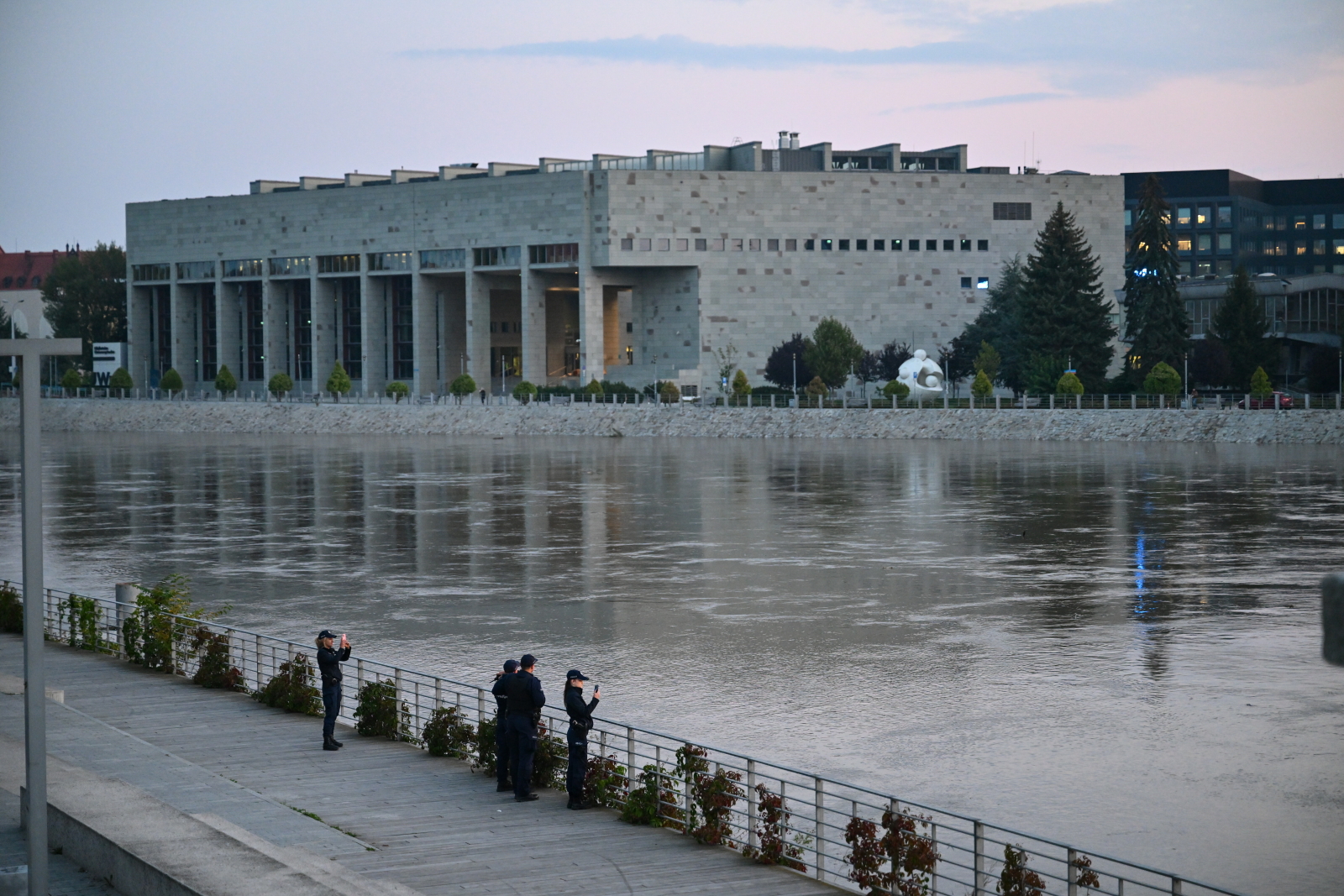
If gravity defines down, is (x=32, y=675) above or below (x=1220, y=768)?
above

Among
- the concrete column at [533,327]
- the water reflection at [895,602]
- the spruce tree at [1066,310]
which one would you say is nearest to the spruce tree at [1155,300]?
the spruce tree at [1066,310]

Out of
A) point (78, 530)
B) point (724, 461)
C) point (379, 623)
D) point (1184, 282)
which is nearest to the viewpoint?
point (379, 623)

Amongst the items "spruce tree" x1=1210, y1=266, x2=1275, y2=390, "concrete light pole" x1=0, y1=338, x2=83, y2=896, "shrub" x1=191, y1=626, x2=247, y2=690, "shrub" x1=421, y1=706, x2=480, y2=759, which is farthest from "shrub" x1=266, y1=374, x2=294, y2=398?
"concrete light pole" x1=0, y1=338, x2=83, y2=896

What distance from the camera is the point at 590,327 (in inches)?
4599

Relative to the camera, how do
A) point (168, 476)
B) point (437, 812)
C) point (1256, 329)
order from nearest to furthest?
point (437, 812), point (168, 476), point (1256, 329)

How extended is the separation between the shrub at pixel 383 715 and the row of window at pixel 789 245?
99.7m

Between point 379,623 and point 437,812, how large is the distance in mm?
13387

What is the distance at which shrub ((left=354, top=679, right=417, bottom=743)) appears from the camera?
17062 mm

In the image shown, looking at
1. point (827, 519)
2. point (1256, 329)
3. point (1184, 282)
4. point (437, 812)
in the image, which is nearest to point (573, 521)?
point (827, 519)

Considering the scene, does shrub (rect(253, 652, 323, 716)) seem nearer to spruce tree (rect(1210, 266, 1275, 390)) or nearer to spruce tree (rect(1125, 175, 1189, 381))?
spruce tree (rect(1125, 175, 1189, 381))

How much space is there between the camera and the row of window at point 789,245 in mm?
115938

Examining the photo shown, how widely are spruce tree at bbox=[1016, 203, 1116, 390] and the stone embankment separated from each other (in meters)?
6.66

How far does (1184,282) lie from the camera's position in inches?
4358

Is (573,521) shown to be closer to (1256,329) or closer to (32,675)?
(32,675)
